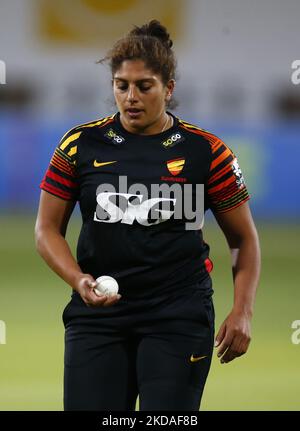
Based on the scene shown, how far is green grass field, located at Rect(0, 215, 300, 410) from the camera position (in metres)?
6.27

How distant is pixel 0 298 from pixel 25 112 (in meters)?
6.61

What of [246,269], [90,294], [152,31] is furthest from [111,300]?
[152,31]

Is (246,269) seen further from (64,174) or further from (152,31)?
(152,31)

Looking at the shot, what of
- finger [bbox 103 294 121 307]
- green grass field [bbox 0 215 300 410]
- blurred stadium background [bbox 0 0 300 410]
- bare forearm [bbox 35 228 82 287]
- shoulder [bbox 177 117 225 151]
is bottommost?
green grass field [bbox 0 215 300 410]

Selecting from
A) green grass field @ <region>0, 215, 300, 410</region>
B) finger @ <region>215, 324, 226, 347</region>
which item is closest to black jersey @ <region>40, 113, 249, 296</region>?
finger @ <region>215, 324, 226, 347</region>

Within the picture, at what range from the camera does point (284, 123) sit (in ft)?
51.4

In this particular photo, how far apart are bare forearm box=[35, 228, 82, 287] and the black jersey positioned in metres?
0.07

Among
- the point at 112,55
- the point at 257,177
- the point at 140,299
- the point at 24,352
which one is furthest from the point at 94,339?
the point at 257,177

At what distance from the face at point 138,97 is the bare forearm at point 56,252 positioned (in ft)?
1.66

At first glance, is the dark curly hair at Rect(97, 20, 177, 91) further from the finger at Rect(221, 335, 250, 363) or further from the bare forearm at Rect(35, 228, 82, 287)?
the finger at Rect(221, 335, 250, 363)

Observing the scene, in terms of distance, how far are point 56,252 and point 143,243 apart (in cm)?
35

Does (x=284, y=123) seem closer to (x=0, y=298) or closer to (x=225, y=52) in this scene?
(x=225, y=52)

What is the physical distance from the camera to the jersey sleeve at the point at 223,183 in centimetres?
399
